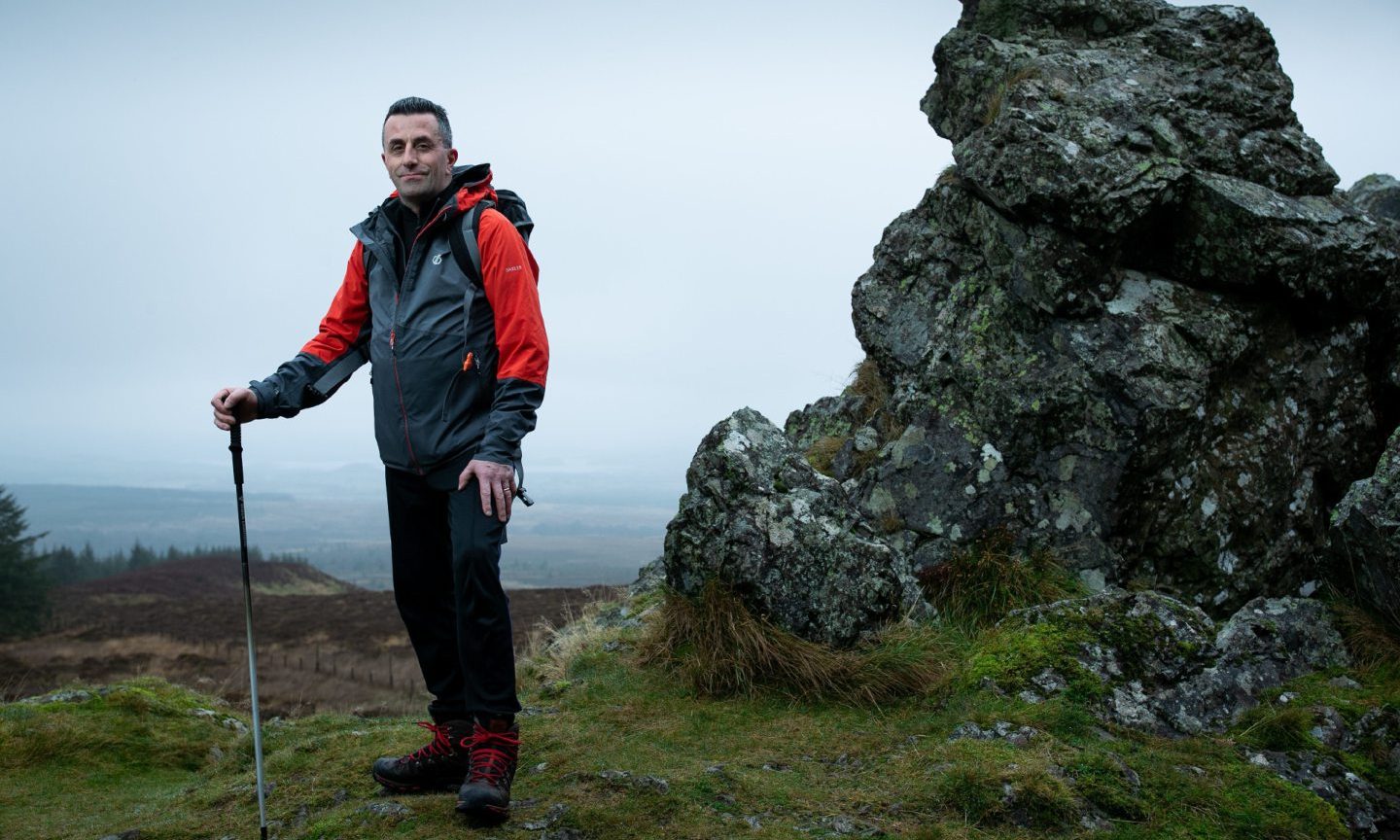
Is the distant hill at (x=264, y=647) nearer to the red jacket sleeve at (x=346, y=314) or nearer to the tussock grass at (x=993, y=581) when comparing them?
the tussock grass at (x=993, y=581)

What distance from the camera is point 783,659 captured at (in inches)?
292

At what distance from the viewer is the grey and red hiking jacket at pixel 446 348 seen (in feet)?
16.0

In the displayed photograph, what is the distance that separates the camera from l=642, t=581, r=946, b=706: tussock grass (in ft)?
23.8

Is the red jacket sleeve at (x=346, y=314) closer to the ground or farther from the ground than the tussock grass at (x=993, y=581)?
farther from the ground

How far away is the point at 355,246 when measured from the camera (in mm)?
5680

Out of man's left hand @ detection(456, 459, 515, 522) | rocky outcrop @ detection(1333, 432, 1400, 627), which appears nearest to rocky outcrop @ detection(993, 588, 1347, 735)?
rocky outcrop @ detection(1333, 432, 1400, 627)

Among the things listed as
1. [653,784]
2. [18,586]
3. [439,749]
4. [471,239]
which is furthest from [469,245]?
[18,586]

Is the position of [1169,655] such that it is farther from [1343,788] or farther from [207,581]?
[207,581]

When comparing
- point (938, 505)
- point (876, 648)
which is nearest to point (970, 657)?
point (876, 648)

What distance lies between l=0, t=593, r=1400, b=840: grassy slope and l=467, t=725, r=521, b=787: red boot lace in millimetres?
250

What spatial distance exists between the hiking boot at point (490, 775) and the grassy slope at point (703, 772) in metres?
0.12

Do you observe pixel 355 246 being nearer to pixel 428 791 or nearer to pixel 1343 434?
pixel 428 791

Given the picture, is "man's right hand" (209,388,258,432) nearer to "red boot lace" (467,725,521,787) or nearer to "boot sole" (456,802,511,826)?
"red boot lace" (467,725,521,787)

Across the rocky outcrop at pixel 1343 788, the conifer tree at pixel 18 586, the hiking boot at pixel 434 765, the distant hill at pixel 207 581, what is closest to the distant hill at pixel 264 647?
the conifer tree at pixel 18 586
